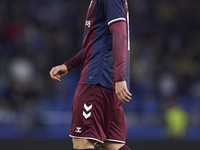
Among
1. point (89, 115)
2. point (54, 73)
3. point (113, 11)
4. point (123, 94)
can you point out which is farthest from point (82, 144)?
point (113, 11)

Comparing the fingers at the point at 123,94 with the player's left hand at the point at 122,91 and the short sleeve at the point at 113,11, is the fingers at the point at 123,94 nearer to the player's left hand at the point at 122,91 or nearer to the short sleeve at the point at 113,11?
the player's left hand at the point at 122,91

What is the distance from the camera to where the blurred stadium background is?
316 inches

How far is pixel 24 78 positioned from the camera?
8445 mm

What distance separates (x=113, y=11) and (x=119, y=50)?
9.6 inches

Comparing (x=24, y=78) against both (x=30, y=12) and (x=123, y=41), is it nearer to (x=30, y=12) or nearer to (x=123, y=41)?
(x=30, y=12)

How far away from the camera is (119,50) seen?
267 cm

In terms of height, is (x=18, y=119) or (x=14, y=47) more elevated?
(x=14, y=47)

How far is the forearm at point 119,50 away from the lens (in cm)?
267

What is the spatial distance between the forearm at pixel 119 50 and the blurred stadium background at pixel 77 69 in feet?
15.2

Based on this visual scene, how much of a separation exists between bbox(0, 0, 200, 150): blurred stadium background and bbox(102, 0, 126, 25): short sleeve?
4.67m

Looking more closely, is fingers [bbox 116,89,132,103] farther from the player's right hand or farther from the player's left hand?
→ the player's right hand

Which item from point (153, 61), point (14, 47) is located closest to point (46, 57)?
point (14, 47)

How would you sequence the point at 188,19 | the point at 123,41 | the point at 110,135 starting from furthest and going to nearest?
1. the point at 188,19
2. the point at 110,135
3. the point at 123,41

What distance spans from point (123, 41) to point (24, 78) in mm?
5981
